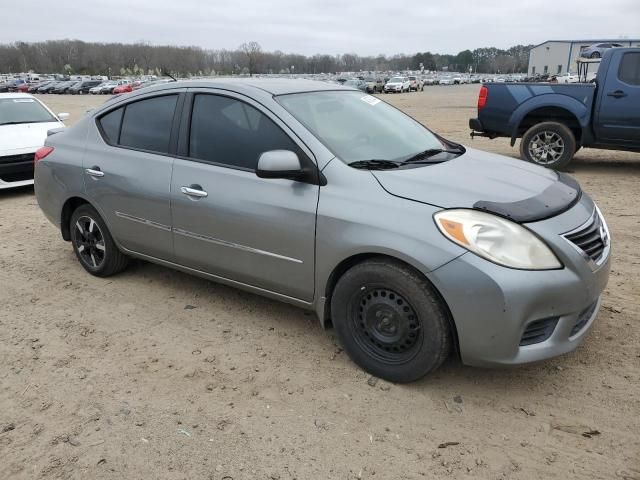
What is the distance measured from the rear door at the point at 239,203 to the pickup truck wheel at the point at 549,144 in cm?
680

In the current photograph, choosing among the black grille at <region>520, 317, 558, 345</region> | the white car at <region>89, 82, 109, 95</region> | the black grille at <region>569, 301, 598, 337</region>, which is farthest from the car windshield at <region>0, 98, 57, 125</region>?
the white car at <region>89, 82, 109, 95</region>

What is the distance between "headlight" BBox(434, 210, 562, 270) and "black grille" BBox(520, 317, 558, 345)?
0.29 meters

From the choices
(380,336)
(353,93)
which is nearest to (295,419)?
(380,336)

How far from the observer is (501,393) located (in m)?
3.00

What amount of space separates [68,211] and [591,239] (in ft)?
13.9

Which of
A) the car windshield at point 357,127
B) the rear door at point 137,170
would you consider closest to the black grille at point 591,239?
the car windshield at point 357,127

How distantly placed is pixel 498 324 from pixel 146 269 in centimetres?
344

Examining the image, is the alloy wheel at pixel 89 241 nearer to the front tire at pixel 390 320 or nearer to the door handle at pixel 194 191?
the door handle at pixel 194 191

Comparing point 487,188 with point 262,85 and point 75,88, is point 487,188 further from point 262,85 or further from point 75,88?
point 75,88

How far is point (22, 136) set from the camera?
8.25m

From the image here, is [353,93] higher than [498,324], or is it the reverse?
[353,93]

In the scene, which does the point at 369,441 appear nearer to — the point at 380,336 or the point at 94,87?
the point at 380,336

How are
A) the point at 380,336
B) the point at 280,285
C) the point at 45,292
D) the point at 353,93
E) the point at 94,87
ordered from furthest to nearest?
the point at 94,87 < the point at 45,292 < the point at 353,93 < the point at 280,285 < the point at 380,336

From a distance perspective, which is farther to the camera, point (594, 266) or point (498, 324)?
point (594, 266)
